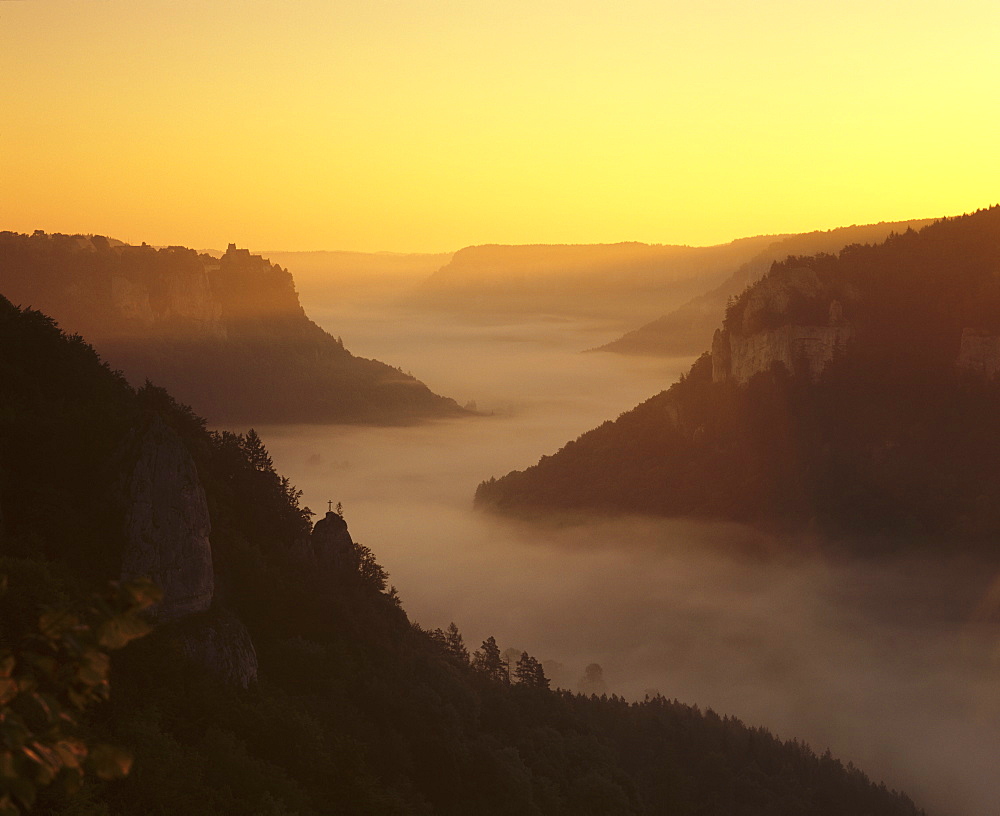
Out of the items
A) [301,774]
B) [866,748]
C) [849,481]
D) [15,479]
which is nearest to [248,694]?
[301,774]

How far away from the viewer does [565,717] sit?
7800 cm

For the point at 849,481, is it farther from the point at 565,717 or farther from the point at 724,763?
the point at 565,717

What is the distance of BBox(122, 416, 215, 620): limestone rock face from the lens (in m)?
45.9

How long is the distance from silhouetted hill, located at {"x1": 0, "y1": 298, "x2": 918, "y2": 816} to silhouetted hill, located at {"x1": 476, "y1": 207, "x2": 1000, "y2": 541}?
111m

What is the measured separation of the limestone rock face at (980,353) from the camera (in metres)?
177

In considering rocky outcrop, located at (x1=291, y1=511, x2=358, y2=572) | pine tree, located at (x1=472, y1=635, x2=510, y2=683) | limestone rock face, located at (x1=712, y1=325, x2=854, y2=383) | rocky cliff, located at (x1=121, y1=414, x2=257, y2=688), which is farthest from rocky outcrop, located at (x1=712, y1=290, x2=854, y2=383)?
rocky cliff, located at (x1=121, y1=414, x2=257, y2=688)

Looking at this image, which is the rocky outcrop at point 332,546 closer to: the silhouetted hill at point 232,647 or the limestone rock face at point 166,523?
the silhouetted hill at point 232,647

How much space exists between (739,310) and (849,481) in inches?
1403

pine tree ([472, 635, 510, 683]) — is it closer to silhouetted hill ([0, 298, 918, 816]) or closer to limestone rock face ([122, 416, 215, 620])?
silhouetted hill ([0, 298, 918, 816])

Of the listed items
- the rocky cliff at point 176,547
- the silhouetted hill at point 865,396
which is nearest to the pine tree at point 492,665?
the rocky cliff at point 176,547

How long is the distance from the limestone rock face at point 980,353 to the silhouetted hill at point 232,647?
124695mm

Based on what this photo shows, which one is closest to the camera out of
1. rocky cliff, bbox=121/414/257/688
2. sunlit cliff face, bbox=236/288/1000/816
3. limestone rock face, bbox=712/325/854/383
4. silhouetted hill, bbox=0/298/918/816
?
silhouetted hill, bbox=0/298/918/816

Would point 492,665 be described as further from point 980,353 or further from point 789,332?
point 980,353

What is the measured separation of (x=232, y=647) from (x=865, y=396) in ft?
508
